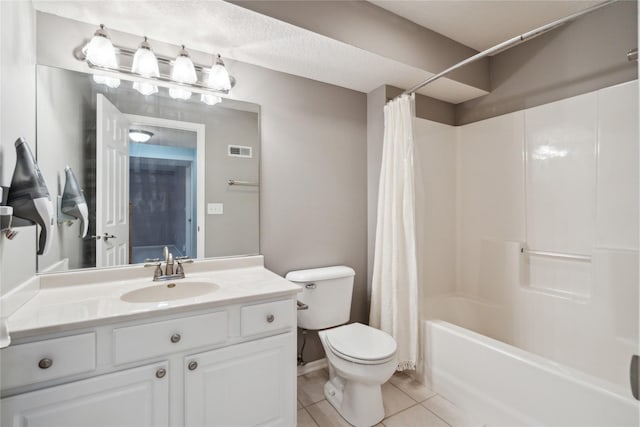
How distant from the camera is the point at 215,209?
1.79m

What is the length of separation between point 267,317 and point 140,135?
1208 millimetres

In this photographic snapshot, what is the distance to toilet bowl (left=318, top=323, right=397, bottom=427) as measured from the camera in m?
1.52

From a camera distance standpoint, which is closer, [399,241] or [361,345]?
[361,345]

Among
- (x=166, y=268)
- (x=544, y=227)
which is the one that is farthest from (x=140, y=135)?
(x=544, y=227)

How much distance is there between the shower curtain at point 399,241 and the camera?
1951mm

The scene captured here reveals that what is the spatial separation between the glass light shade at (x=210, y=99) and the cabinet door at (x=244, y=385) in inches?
54.5

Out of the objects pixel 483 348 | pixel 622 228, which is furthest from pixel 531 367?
pixel 622 228

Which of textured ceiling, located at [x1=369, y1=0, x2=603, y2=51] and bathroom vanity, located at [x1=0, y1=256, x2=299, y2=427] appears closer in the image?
bathroom vanity, located at [x1=0, y1=256, x2=299, y2=427]

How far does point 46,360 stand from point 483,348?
6.44 feet

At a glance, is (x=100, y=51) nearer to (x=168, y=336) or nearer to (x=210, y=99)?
(x=210, y=99)

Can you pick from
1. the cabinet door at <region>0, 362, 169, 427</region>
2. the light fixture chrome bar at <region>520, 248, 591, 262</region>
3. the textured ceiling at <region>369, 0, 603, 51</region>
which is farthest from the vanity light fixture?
the light fixture chrome bar at <region>520, 248, 591, 262</region>

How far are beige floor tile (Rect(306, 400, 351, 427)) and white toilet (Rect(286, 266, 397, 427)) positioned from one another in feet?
0.09

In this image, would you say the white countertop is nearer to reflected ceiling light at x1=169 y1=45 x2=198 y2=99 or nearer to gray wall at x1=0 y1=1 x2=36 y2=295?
gray wall at x1=0 y1=1 x2=36 y2=295

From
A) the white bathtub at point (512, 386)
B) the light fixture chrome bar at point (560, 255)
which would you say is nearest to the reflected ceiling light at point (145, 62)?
the white bathtub at point (512, 386)
